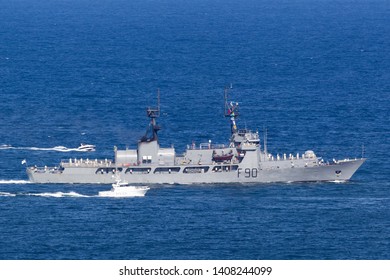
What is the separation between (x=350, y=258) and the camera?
610ft

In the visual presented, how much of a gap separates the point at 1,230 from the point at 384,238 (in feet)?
161

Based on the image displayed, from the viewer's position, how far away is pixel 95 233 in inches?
7746

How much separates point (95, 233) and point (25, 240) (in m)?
9.33

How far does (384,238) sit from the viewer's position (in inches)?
7712
